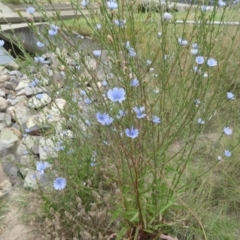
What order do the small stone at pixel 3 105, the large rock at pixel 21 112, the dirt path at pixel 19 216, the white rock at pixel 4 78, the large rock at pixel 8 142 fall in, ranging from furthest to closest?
1. the white rock at pixel 4 78
2. the small stone at pixel 3 105
3. the large rock at pixel 21 112
4. the large rock at pixel 8 142
5. the dirt path at pixel 19 216

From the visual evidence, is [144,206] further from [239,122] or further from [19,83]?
[19,83]

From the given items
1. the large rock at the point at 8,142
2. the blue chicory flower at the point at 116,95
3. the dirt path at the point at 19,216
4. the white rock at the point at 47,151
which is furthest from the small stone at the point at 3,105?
the blue chicory flower at the point at 116,95

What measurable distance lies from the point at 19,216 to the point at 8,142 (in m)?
0.84

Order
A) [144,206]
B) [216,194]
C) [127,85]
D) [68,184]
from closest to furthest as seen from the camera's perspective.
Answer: [127,85]
[144,206]
[68,184]
[216,194]

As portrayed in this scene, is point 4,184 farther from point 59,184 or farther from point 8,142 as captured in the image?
point 59,184

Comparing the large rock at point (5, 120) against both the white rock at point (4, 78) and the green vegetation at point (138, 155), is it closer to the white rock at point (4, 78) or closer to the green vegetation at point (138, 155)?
the white rock at point (4, 78)

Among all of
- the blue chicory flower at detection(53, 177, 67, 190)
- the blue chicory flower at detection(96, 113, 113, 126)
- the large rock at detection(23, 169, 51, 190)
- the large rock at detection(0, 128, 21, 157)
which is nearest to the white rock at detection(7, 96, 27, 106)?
the large rock at detection(0, 128, 21, 157)

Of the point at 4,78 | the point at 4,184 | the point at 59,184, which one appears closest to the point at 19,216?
the point at 4,184

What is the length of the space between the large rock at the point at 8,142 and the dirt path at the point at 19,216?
542 millimetres

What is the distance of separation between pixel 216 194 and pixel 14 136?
166cm

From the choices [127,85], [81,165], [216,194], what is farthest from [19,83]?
[127,85]

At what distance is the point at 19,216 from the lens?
2.47 meters

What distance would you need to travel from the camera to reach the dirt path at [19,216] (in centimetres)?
236

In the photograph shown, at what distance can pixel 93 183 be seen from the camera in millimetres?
2367
